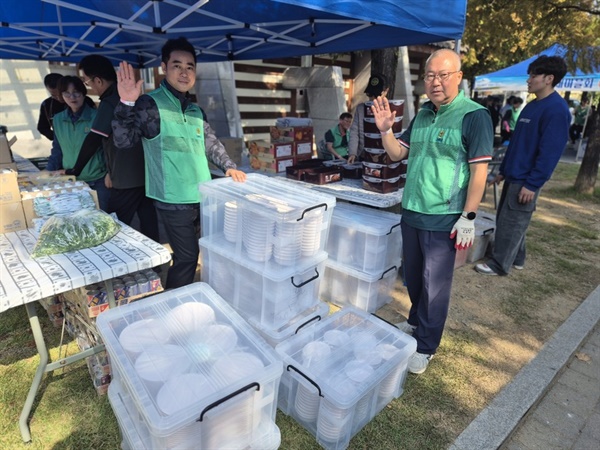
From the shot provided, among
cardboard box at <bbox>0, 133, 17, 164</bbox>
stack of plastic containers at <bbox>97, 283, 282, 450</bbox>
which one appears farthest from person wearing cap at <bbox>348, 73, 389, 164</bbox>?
cardboard box at <bbox>0, 133, 17, 164</bbox>

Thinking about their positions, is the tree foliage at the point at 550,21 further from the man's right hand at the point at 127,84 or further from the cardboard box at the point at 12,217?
the cardboard box at the point at 12,217

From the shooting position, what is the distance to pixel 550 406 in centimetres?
252

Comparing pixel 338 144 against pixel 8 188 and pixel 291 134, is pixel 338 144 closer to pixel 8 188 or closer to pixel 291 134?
pixel 291 134

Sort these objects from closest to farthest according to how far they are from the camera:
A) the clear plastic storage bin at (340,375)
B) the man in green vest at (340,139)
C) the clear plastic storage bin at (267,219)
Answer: the clear plastic storage bin at (340,375)
the clear plastic storage bin at (267,219)
the man in green vest at (340,139)

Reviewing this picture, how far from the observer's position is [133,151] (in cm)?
308

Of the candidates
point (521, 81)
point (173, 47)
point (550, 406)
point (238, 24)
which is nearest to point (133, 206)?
point (173, 47)

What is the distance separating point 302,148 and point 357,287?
2.00 m

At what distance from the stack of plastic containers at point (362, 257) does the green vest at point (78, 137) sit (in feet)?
7.32

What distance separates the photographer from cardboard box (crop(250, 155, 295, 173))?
14.3 ft

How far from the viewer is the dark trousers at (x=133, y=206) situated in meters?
3.22

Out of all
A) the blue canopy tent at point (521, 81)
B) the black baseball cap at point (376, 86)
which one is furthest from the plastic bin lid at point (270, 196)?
the blue canopy tent at point (521, 81)

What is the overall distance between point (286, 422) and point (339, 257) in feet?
4.95

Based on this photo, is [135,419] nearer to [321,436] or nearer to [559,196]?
[321,436]

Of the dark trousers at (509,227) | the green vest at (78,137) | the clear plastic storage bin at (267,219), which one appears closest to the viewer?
the clear plastic storage bin at (267,219)
